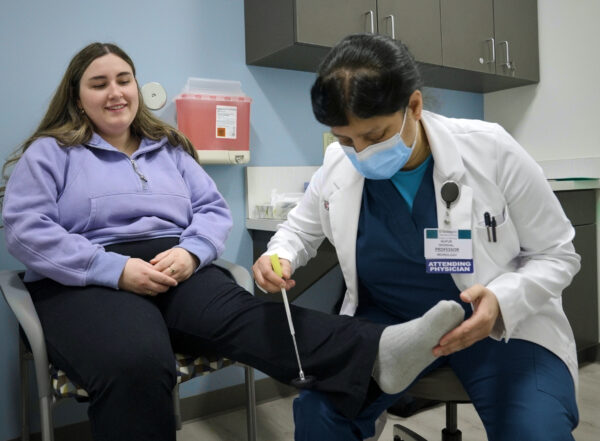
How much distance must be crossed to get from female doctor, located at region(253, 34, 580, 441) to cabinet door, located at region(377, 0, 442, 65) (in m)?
1.13

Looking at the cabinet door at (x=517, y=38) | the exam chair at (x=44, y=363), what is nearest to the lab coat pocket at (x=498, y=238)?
the exam chair at (x=44, y=363)

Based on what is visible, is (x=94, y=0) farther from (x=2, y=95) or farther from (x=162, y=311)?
(x=162, y=311)

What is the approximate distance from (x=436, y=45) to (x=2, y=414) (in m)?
2.17

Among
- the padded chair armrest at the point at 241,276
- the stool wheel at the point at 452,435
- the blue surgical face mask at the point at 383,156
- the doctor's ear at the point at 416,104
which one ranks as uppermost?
the doctor's ear at the point at 416,104

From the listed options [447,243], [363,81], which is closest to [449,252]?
[447,243]

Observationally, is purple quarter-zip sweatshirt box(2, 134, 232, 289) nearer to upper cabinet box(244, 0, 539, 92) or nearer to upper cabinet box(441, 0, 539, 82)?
upper cabinet box(244, 0, 539, 92)

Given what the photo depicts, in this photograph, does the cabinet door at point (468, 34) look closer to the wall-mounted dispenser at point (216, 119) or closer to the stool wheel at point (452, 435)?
the wall-mounted dispenser at point (216, 119)

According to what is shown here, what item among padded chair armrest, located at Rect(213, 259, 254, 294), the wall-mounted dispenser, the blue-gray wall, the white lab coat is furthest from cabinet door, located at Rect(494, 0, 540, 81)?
padded chair armrest, located at Rect(213, 259, 254, 294)

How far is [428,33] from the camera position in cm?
223

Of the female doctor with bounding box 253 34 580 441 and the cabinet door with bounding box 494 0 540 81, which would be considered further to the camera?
the cabinet door with bounding box 494 0 540 81

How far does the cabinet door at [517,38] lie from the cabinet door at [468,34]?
70mm

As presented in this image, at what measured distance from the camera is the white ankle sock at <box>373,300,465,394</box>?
856 millimetres

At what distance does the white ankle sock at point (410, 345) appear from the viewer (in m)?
0.86

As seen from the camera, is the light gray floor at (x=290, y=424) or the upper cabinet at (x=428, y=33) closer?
the light gray floor at (x=290, y=424)
